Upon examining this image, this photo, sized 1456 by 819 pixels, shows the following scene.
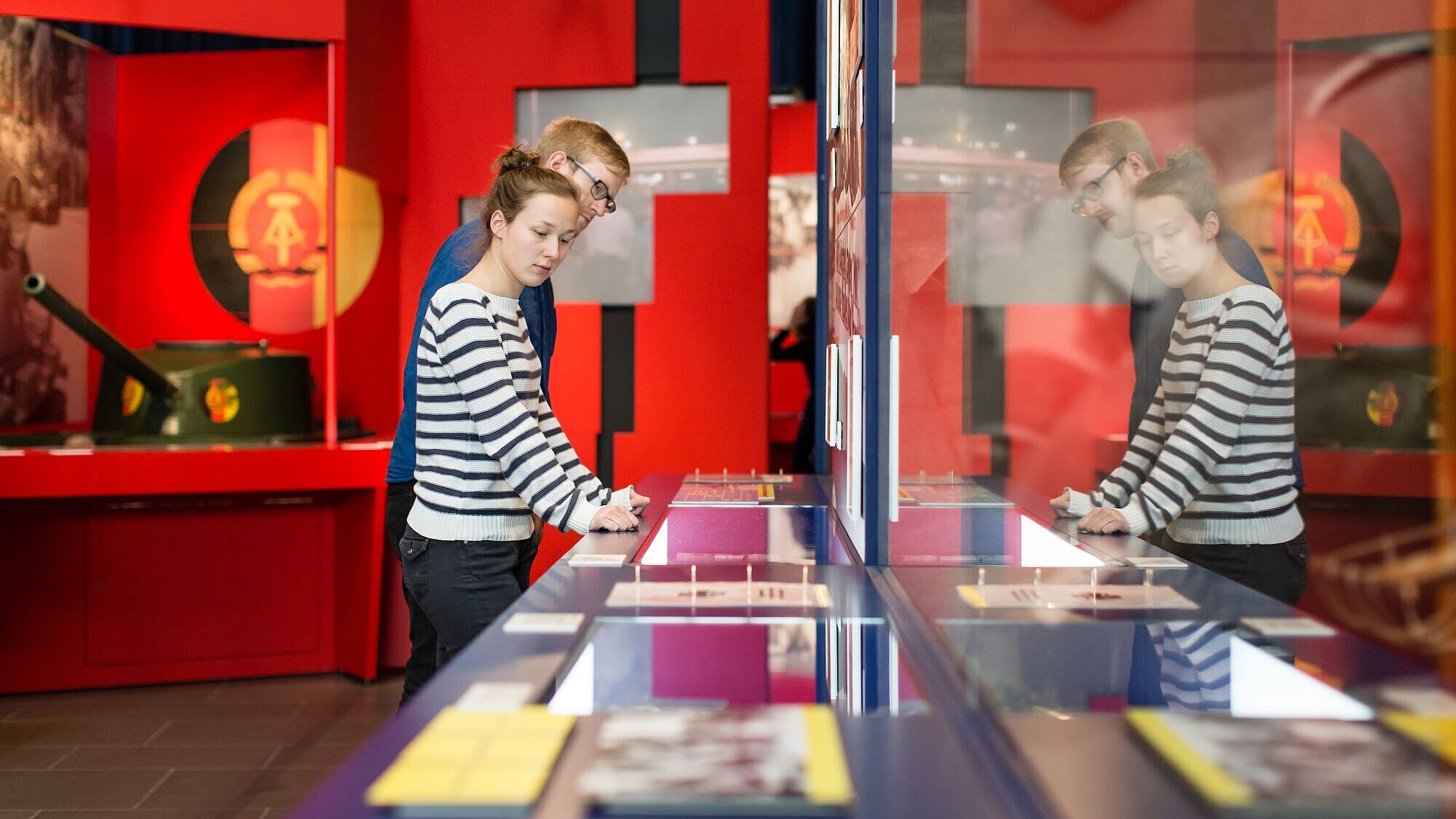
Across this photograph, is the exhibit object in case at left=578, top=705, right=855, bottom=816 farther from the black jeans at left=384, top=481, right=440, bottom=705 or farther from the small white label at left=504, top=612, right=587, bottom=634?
the black jeans at left=384, top=481, right=440, bottom=705

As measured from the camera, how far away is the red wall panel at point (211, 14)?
318 cm

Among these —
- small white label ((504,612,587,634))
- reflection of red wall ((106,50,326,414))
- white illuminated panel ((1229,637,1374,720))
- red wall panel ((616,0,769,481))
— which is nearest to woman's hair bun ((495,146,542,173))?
A: small white label ((504,612,587,634))

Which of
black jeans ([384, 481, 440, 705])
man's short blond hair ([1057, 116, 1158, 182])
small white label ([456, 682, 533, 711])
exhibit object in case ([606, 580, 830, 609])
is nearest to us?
small white label ([456, 682, 533, 711])

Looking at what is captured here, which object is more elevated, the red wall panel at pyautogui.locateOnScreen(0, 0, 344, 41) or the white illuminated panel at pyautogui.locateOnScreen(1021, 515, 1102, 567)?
the red wall panel at pyautogui.locateOnScreen(0, 0, 344, 41)

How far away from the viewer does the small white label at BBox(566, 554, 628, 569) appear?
4.90ft

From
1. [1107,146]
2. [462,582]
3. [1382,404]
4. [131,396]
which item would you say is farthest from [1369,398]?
[131,396]

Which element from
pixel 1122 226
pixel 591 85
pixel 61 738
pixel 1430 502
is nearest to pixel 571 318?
pixel 591 85

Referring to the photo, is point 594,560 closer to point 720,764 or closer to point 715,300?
point 720,764

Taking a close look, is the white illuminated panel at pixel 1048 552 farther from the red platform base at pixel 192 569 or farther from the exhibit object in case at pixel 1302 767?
the red platform base at pixel 192 569

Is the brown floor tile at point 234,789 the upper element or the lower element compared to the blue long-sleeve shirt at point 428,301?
lower

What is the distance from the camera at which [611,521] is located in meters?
1.78

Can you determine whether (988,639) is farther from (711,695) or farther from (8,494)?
(8,494)

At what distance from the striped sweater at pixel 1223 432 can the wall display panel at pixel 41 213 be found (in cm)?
344

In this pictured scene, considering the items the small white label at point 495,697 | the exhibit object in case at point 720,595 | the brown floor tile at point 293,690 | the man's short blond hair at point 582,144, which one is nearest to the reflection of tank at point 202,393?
the brown floor tile at point 293,690
